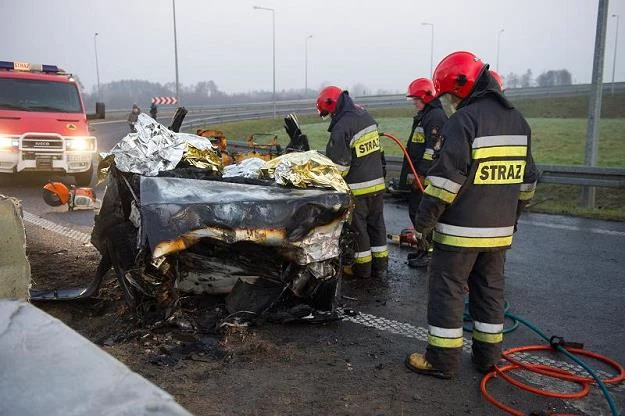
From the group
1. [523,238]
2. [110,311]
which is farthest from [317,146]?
[110,311]

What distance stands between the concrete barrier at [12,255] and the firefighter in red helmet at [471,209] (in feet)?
7.64

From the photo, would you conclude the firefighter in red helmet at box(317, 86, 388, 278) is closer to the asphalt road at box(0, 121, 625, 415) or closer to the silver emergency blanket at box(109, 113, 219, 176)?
the asphalt road at box(0, 121, 625, 415)

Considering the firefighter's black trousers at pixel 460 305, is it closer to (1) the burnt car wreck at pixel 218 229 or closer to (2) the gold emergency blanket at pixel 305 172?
(1) the burnt car wreck at pixel 218 229

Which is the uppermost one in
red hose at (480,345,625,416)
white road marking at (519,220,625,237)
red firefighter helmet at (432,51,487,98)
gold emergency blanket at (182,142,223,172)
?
red firefighter helmet at (432,51,487,98)

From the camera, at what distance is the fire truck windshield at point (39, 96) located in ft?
35.1

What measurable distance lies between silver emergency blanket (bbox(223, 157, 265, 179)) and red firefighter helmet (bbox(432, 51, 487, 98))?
66.7 inches

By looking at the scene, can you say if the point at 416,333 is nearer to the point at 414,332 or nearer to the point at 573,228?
the point at 414,332

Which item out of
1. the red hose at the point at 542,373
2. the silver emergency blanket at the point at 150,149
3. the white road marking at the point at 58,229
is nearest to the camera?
the red hose at the point at 542,373

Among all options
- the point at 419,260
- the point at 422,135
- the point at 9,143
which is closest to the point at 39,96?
the point at 9,143

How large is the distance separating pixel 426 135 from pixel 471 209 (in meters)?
2.65

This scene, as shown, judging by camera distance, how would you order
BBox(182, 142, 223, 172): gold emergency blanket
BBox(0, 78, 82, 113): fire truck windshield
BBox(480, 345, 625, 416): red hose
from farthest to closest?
1. BBox(0, 78, 82, 113): fire truck windshield
2. BBox(182, 142, 223, 172): gold emergency blanket
3. BBox(480, 345, 625, 416): red hose

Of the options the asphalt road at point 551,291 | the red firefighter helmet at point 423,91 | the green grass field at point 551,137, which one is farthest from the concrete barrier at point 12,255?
the green grass field at point 551,137

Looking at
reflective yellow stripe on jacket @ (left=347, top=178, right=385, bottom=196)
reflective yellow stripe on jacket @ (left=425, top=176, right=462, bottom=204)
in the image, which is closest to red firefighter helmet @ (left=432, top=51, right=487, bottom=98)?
reflective yellow stripe on jacket @ (left=425, top=176, right=462, bottom=204)

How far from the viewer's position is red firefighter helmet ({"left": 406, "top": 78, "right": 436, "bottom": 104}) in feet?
20.2
